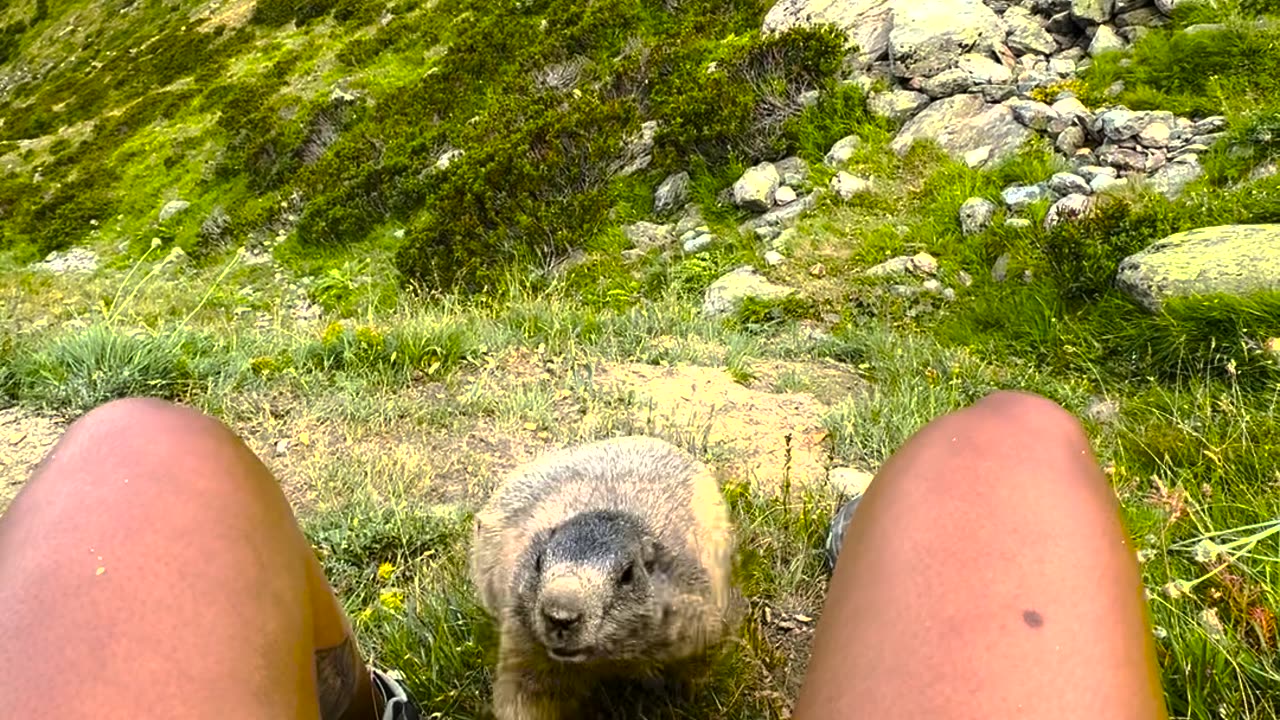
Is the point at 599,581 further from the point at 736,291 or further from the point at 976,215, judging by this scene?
the point at 976,215

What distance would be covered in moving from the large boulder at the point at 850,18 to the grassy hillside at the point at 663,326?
0.46 metres

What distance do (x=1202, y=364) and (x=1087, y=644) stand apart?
13.4ft

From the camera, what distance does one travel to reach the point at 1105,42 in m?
8.99

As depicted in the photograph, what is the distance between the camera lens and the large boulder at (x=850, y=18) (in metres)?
10.2

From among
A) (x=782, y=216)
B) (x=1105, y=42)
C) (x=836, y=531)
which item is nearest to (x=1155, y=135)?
(x=1105, y=42)

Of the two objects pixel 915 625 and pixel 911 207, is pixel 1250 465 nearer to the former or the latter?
pixel 915 625

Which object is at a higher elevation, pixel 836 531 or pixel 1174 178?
pixel 836 531

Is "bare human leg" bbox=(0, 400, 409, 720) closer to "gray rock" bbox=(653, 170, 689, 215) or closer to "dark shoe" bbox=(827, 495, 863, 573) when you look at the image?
"dark shoe" bbox=(827, 495, 863, 573)

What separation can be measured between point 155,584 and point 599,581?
1467 mm

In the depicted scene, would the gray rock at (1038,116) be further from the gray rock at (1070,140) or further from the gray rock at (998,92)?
the gray rock at (998,92)

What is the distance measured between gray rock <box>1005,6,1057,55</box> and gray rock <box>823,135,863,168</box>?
2.10 m

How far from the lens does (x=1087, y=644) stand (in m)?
1.30

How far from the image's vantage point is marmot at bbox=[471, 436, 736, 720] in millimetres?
2715

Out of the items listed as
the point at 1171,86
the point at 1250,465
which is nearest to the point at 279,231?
the point at 1171,86
